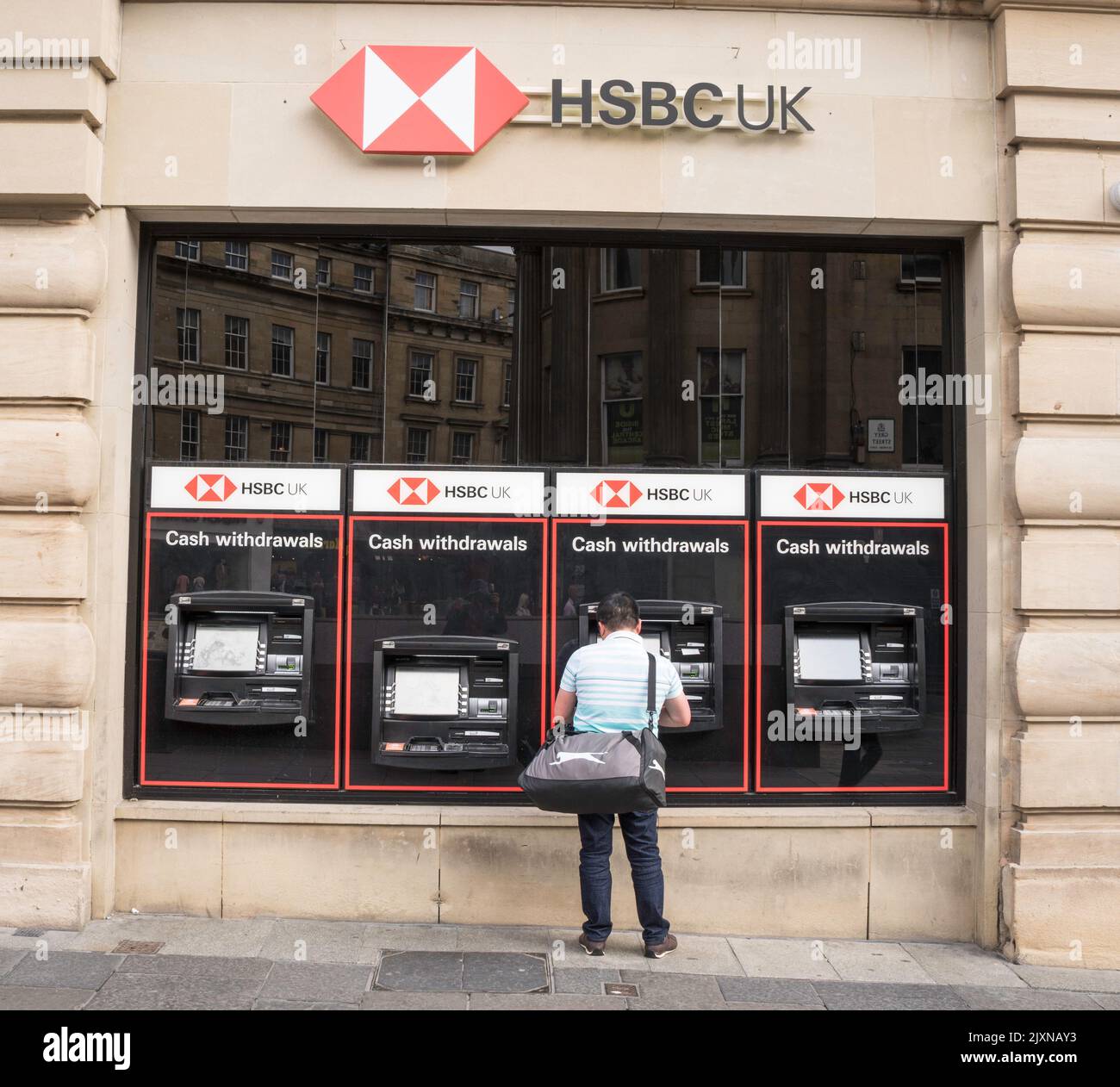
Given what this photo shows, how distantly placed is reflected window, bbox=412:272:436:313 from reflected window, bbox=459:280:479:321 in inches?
6.6

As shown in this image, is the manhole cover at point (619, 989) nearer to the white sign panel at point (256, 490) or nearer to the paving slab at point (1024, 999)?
the paving slab at point (1024, 999)

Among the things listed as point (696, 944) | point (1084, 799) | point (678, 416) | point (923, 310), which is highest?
point (923, 310)

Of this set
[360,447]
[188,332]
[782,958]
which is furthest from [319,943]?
[188,332]

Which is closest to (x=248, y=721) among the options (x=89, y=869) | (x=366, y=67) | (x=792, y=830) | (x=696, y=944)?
(x=89, y=869)

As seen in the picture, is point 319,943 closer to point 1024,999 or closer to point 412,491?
point 412,491

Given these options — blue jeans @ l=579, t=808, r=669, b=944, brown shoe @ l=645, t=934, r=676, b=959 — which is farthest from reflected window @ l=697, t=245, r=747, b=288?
brown shoe @ l=645, t=934, r=676, b=959

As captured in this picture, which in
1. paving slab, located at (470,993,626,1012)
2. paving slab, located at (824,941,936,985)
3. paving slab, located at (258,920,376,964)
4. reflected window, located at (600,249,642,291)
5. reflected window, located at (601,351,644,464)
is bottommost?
paving slab, located at (824,941,936,985)

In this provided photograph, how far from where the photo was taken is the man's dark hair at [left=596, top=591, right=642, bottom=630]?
18.2 feet

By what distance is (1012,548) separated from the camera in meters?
6.05

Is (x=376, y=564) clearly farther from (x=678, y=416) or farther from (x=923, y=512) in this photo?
(x=923, y=512)

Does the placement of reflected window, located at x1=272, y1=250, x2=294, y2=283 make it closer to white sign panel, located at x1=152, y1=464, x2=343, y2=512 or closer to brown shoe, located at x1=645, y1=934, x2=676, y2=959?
white sign panel, located at x1=152, y1=464, x2=343, y2=512

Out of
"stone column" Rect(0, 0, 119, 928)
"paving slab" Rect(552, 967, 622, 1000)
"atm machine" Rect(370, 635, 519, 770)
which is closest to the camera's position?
"paving slab" Rect(552, 967, 622, 1000)

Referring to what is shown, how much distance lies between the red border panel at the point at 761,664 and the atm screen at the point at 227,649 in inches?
118

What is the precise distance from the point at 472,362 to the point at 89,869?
12.0ft
